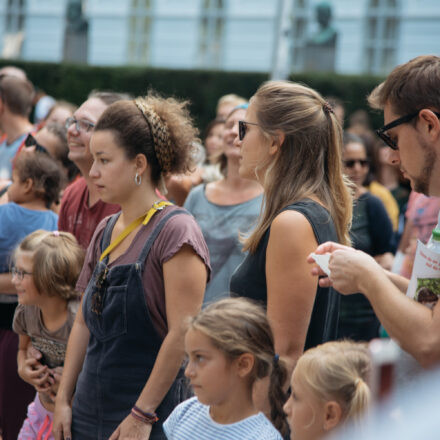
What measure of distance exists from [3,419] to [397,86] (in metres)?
3.03

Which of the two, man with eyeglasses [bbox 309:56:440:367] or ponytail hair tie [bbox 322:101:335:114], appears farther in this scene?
ponytail hair tie [bbox 322:101:335:114]

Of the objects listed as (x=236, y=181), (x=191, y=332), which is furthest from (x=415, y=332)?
(x=236, y=181)

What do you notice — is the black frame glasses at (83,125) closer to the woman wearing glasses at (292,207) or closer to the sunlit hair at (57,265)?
the sunlit hair at (57,265)

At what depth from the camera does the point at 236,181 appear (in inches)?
Result: 179

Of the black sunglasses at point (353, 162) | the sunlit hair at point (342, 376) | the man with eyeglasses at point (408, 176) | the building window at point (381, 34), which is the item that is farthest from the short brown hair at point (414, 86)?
the building window at point (381, 34)

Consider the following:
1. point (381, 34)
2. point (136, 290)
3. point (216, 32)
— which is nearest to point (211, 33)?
point (216, 32)

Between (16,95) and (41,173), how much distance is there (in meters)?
2.39

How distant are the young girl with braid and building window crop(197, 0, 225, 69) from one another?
22.9 m

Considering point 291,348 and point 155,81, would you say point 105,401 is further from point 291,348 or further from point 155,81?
point 155,81

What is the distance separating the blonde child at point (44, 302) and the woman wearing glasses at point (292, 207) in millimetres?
1189

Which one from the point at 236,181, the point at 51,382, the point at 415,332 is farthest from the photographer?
the point at 236,181

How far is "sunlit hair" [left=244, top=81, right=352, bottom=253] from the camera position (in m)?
2.76

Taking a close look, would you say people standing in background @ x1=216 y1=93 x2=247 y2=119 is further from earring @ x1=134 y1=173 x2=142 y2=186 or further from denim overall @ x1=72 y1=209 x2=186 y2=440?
denim overall @ x1=72 y1=209 x2=186 y2=440

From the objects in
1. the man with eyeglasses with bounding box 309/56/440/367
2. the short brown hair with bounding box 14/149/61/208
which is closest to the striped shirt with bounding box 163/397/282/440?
the man with eyeglasses with bounding box 309/56/440/367
